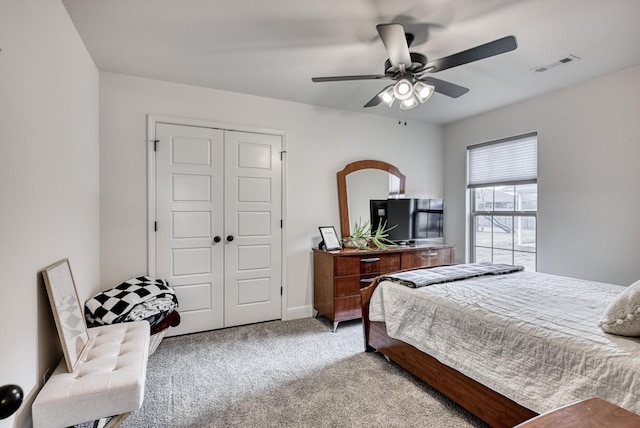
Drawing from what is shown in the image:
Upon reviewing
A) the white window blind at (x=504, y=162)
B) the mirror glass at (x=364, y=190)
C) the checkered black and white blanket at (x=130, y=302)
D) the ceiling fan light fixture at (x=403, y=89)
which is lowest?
the checkered black and white blanket at (x=130, y=302)

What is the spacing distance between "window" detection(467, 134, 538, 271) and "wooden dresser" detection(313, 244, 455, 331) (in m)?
1.03

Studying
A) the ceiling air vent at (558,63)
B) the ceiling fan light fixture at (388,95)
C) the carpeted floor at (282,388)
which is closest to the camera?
the carpeted floor at (282,388)

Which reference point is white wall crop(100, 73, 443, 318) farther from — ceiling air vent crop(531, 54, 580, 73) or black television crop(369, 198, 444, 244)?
ceiling air vent crop(531, 54, 580, 73)

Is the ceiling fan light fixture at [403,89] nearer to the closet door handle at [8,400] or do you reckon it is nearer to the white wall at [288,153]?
the white wall at [288,153]

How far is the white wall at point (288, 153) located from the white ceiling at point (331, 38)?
0.23 meters

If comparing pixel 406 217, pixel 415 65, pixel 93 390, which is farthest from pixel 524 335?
pixel 406 217

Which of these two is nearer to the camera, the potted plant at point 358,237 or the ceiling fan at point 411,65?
the ceiling fan at point 411,65

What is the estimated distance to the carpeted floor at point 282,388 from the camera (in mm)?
1867

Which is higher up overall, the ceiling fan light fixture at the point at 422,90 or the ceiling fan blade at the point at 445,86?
the ceiling fan blade at the point at 445,86

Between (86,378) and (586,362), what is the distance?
227 centimetres

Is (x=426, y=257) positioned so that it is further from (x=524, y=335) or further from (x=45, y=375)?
(x=45, y=375)

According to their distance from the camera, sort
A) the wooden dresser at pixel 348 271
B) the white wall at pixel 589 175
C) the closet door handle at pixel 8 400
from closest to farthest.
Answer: the closet door handle at pixel 8 400
the white wall at pixel 589 175
the wooden dresser at pixel 348 271

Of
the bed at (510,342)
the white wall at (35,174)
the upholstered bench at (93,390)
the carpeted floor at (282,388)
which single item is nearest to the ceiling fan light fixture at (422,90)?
the bed at (510,342)

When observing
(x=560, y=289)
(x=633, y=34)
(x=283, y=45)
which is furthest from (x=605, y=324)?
(x=283, y=45)
